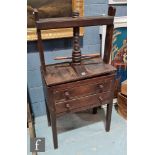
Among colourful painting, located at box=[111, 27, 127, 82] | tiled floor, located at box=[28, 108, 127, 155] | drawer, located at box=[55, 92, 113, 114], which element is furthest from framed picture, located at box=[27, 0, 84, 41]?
tiled floor, located at box=[28, 108, 127, 155]

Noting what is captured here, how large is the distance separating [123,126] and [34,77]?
923mm

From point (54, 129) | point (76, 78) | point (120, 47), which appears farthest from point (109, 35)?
point (54, 129)

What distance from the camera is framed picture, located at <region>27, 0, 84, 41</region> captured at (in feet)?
→ 5.50

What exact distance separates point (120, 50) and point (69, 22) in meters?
0.85

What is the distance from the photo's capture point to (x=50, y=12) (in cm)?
172

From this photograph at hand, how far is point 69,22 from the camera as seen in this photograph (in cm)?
142

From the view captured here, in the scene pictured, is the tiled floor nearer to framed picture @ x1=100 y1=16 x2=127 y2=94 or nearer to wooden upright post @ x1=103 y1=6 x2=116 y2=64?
framed picture @ x1=100 y1=16 x2=127 y2=94

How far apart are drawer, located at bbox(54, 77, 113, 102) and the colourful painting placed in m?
0.52
